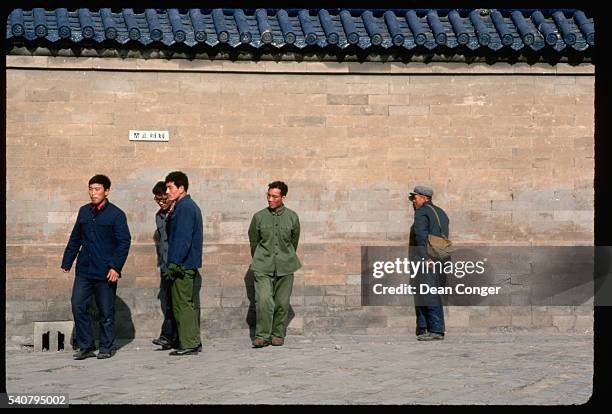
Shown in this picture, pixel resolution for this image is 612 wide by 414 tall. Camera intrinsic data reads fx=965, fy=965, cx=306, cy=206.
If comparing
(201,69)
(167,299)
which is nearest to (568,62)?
(201,69)

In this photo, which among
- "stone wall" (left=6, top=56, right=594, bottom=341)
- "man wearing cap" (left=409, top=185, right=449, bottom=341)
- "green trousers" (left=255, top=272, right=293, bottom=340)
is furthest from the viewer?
"stone wall" (left=6, top=56, right=594, bottom=341)

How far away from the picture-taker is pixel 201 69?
11258 millimetres

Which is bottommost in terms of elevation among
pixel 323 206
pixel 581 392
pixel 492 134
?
pixel 581 392

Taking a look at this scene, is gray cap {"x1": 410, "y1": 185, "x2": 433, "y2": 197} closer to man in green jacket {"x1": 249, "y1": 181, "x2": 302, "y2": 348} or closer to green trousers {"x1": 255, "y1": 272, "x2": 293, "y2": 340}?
man in green jacket {"x1": 249, "y1": 181, "x2": 302, "y2": 348}

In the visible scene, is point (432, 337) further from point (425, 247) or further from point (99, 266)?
point (99, 266)

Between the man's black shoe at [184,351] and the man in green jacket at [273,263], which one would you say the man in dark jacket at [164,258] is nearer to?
the man's black shoe at [184,351]

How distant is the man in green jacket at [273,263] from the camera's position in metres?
10.5

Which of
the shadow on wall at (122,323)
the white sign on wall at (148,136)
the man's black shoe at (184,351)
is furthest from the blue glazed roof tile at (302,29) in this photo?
the man's black shoe at (184,351)

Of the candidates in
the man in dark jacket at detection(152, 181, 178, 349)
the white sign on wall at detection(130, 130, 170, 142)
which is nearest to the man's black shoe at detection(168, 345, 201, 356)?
the man in dark jacket at detection(152, 181, 178, 349)

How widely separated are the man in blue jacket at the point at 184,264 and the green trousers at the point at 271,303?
34.6 inches

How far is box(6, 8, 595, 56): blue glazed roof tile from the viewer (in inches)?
432

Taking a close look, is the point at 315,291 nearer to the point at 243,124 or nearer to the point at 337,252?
the point at 337,252

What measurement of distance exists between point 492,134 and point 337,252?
2338mm

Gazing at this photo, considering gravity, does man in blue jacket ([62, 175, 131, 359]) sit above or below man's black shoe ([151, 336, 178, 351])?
above
